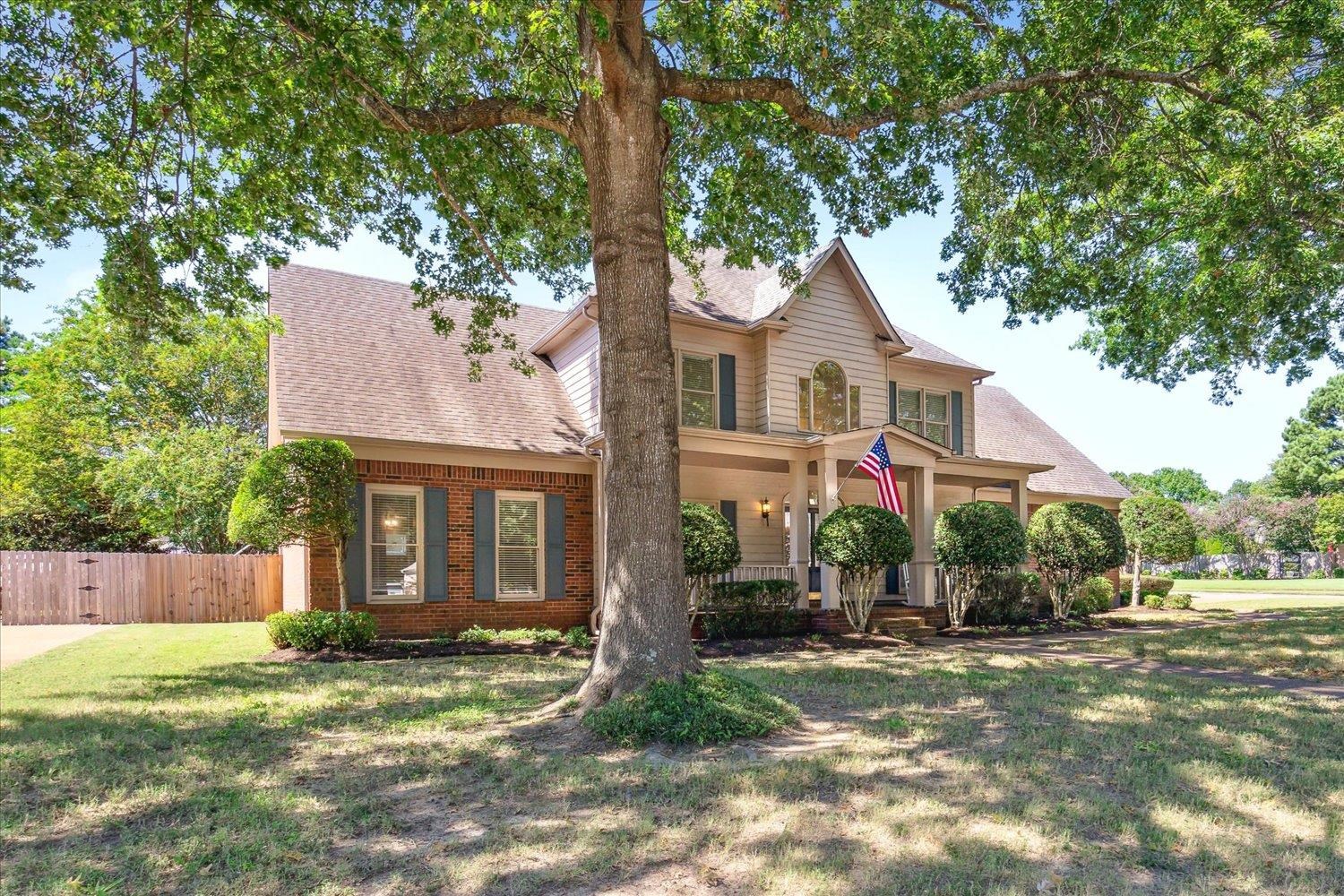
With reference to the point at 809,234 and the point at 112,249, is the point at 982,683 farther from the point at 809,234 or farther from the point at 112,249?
the point at 112,249

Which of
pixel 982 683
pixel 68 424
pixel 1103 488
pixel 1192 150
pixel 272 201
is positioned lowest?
pixel 982 683

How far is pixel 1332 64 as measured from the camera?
10.2m

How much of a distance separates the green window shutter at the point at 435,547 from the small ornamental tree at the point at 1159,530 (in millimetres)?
15822

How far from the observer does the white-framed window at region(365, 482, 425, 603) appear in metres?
12.5

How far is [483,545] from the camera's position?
13234 millimetres

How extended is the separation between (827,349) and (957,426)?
4.82m

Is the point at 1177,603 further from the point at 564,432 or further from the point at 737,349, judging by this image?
the point at 564,432

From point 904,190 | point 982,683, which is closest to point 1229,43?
point 904,190

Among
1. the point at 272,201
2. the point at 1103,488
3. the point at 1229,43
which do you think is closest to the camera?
the point at 1229,43

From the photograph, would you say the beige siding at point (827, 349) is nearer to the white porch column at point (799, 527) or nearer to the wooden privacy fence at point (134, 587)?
the white porch column at point (799, 527)

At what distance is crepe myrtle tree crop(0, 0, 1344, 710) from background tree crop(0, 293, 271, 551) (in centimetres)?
1487

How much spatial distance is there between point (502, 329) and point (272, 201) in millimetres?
6922

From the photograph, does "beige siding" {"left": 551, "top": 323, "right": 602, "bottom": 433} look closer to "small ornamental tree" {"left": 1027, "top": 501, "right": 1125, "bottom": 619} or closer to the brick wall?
the brick wall

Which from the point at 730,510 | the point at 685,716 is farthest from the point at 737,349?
the point at 685,716
